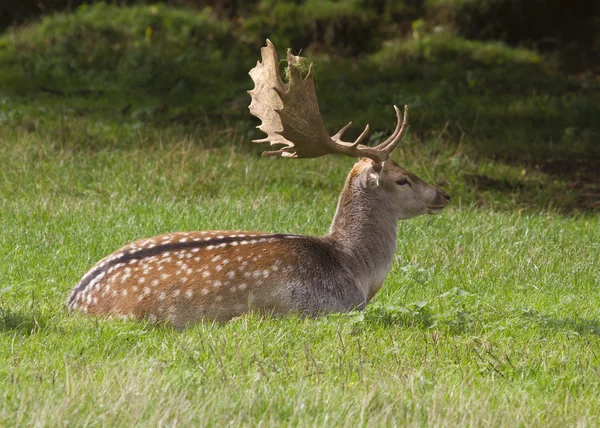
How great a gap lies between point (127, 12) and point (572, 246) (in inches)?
469

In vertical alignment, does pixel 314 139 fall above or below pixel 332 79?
above

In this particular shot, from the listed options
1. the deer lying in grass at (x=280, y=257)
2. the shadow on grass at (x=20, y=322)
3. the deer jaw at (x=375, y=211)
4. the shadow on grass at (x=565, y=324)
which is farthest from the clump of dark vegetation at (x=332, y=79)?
the shadow on grass at (x=20, y=322)

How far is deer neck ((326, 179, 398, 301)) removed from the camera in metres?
6.97

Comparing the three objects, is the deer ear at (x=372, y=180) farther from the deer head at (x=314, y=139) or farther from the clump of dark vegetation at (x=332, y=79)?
the clump of dark vegetation at (x=332, y=79)

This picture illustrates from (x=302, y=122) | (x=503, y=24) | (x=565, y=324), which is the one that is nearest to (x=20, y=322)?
(x=302, y=122)

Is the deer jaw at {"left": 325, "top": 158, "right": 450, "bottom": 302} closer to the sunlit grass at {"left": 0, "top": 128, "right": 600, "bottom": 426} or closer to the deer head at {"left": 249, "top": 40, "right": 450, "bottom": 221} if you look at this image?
the deer head at {"left": 249, "top": 40, "right": 450, "bottom": 221}

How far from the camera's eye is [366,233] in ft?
23.2

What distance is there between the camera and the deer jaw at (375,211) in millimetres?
7008

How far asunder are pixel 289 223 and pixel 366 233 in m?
2.19

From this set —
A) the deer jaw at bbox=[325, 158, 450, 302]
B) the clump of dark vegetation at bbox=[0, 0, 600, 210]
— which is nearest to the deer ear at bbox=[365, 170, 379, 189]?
the deer jaw at bbox=[325, 158, 450, 302]

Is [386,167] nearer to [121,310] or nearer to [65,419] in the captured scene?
[121,310]

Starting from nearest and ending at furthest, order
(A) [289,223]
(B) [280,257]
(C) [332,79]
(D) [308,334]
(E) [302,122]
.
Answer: (D) [308,334]
(B) [280,257]
(E) [302,122]
(A) [289,223]
(C) [332,79]

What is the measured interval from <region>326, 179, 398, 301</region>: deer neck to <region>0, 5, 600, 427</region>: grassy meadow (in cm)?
24

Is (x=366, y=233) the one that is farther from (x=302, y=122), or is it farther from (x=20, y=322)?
(x=20, y=322)
